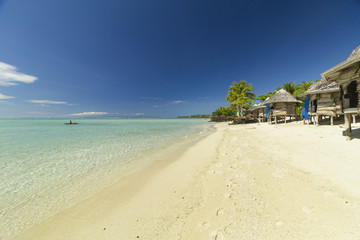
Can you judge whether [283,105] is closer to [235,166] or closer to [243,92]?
[243,92]

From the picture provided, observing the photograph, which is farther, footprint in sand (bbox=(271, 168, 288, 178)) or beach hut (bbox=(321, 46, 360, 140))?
beach hut (bbox=(321, 46, 360, 140))

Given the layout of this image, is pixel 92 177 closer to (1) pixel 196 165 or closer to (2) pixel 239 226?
(1) pixel 196 165

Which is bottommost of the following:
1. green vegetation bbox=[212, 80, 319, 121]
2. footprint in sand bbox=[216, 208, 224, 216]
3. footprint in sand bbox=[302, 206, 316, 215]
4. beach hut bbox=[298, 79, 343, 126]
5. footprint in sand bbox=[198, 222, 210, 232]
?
footprint in sand bbox=[198, 222, 210, 232]

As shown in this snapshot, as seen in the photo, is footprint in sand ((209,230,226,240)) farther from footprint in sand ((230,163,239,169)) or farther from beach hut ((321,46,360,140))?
beach hut ((321,46,360,140))

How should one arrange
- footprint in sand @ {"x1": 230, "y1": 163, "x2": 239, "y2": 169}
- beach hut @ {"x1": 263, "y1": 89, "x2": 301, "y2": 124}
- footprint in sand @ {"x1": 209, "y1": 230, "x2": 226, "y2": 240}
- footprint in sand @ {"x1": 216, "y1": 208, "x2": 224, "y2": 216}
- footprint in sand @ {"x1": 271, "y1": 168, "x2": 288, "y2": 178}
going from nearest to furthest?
1. footprint in sand @ {"x1": 209, "y1": 230, "x2": 226, "y2": 240}
2. footprint in sand @ {"x1": 216, "y1": 208, "x2": 224, "y2": 216}
3. footprint in sand @ {"x1": 271, "y1": 168, "x2": 288, "y2": 178}
4. footprint in sand @ {"x1": 230, "y1": 163, "x2": 239, "y2": 169}
5. beach hut @ {"x1": 263, "y1": 89, "x2": 301, "y2": 124}

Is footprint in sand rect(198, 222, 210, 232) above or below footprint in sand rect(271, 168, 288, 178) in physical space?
below

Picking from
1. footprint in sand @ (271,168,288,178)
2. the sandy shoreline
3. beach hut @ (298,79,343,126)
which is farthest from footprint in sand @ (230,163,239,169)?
beach hut @ (298,79,343,126)

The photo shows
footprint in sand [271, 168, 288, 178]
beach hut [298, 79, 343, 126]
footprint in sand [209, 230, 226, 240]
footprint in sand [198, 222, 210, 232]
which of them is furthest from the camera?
beach hut [298, 79, 343, 126]

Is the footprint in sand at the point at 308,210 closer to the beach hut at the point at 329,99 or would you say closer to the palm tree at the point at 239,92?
the beach hut at the point at 329,99

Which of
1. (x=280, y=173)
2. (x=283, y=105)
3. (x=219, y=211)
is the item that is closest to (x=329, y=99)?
(x=283, y=105)

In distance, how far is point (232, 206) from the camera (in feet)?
7.57

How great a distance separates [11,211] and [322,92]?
56.9 ft

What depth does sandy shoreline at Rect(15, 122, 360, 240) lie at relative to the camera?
1.78 meters

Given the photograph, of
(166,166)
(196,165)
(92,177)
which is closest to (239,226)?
(196,165)
